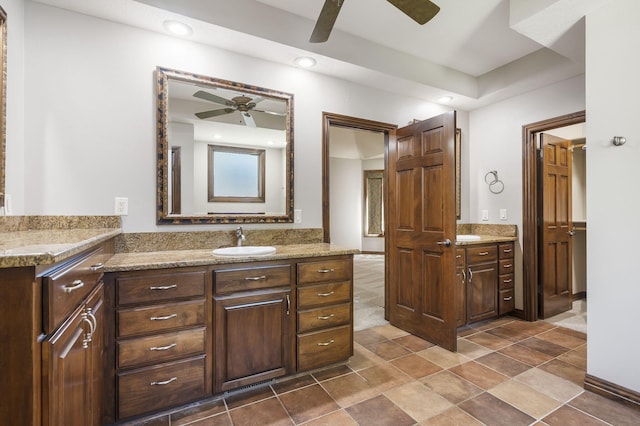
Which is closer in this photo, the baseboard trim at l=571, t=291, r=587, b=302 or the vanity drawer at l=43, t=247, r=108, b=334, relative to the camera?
the vanity drawer at l=43, t=247, r=108, b=334

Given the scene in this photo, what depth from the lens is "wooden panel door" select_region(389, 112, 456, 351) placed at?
249cm

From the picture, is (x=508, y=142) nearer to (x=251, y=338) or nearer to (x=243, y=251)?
(x=243, y=251)

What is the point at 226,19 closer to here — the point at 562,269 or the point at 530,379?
the point at 530,379

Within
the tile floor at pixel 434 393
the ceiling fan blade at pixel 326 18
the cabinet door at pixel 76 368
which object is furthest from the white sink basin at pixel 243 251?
the ceiling fan blade at pixel 326 18

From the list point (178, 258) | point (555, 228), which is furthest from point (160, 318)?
point (555, 228)

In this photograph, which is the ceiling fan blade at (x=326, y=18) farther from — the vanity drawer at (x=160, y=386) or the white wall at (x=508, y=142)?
the white wall at (x=508, y=142)

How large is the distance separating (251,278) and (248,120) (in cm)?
130

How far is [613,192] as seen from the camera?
1.82 meters

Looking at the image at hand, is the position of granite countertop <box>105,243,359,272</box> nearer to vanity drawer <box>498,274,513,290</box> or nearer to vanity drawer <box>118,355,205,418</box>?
vanity drawer <box>118,355,205,418</box>

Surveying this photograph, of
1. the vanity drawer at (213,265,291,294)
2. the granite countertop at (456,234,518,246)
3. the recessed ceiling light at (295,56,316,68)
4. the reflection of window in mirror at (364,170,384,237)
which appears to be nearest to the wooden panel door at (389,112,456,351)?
the granite countertop at (456,234,518,246)

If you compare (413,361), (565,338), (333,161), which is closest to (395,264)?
(413,361)

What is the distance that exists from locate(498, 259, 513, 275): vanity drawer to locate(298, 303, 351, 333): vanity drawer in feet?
6.54

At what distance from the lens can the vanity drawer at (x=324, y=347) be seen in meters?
2.05

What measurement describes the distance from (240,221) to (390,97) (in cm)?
205
